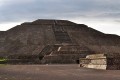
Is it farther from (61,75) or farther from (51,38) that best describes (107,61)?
(51,38)

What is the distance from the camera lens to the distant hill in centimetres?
7669

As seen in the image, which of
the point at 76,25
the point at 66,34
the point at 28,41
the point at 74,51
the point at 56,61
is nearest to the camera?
the point at 56,61

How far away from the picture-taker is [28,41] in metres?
80.2

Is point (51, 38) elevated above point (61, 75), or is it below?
above

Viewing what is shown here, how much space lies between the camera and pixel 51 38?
8262 centimetres

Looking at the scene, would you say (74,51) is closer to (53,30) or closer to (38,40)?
(38,40)

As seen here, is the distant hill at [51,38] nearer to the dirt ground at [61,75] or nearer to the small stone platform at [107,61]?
the small stone platform at [107,61]

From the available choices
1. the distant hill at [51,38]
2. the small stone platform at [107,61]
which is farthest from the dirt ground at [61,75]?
the distant hill at [51,38]

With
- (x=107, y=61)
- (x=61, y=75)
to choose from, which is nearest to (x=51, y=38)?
(x=107, y=61)

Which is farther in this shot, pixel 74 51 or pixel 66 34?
pixel 66 34

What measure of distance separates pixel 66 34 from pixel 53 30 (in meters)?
3.33

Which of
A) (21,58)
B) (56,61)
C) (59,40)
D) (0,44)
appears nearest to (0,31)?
(0,44)

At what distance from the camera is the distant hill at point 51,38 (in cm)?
7669

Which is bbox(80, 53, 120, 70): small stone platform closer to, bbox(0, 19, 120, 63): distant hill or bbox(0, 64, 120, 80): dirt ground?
bbox(0, 64, 120, 80): dirt ground
